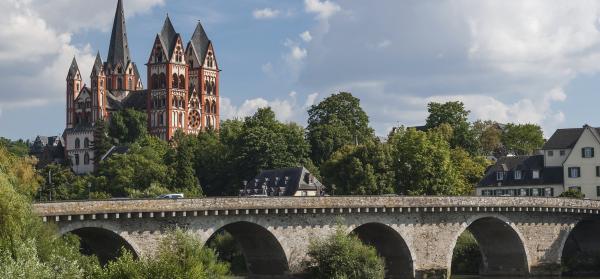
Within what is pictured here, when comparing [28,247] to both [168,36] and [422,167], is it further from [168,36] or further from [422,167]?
[168,36]

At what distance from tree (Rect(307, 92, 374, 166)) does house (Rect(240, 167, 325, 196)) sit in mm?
21808

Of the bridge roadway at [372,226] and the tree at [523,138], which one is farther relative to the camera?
the tree at [523,138]

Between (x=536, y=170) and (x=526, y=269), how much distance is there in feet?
88.4

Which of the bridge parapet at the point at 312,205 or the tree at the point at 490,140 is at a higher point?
the tree at the point at 490,140

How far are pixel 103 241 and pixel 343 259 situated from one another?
14076mm

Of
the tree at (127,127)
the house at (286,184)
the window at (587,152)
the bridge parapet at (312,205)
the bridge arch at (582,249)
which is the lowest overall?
the bridge arch at (582,249)

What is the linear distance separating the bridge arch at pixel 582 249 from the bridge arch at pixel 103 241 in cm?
3826

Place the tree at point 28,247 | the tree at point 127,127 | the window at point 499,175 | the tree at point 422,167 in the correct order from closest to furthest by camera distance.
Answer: the tree at point 28,247 → the tree at point 422,167 → the window at point 499,175 → the tree at point 127,127

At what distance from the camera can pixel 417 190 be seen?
352 ft

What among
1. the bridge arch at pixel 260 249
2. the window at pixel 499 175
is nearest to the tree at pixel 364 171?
the window at pixel 499 175

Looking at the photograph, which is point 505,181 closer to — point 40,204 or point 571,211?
point 571,211

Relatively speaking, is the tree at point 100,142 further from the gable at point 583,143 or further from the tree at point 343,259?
the tree at point 343,259

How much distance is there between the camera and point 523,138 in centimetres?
15125

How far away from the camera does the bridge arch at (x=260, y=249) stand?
68.0 meters
